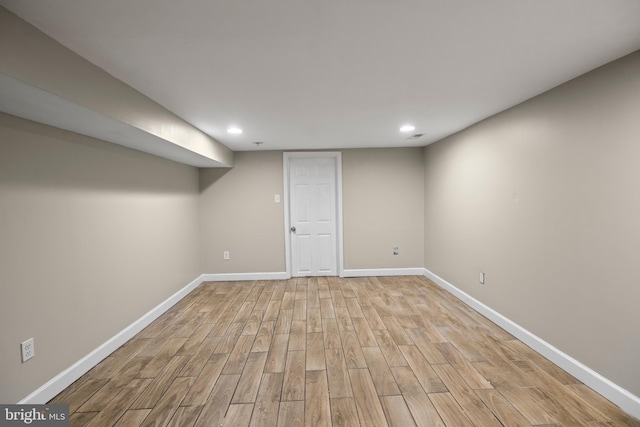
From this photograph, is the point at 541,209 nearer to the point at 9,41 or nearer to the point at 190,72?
the point at 190,72

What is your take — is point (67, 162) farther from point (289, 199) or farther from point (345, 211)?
point (345, 211)

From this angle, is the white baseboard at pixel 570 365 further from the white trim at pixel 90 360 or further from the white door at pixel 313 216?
the white trim at pixel 90 360

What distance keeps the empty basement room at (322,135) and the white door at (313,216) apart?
125 cm

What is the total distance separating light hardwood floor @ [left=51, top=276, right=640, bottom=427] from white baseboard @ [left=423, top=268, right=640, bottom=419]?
58mm

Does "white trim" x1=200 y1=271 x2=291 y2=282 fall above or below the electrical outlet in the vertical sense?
below

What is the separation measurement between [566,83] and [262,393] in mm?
3085

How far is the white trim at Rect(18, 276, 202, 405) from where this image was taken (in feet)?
6.06

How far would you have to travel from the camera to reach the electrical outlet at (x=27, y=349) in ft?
5.72

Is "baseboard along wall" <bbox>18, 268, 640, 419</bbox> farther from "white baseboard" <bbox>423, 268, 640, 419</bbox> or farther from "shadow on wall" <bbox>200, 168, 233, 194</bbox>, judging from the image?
"shadow on wall" <bbox>200, 168, 233, 194</bbox>

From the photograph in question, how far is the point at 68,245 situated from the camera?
2137 millimetres

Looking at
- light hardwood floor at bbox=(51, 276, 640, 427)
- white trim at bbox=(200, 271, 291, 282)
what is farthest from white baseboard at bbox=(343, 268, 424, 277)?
light hardwood floor at bbox=(51, 276, 640, 427)

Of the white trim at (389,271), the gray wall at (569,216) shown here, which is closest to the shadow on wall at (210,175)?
the white trim at (389,271)

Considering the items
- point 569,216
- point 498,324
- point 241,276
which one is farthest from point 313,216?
point 569,216

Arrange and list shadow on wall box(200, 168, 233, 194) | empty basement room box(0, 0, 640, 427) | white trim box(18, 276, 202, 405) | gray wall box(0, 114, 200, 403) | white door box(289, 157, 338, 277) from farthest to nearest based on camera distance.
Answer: white door box(289, 157, 338, 277)
shadow on wall box(200, 168, 233, 194)
white trim box(18, 276, 202, 405)
gray wall box(0, 114, 200, 403)
empty basement room box(0, 0, 640, 427)
